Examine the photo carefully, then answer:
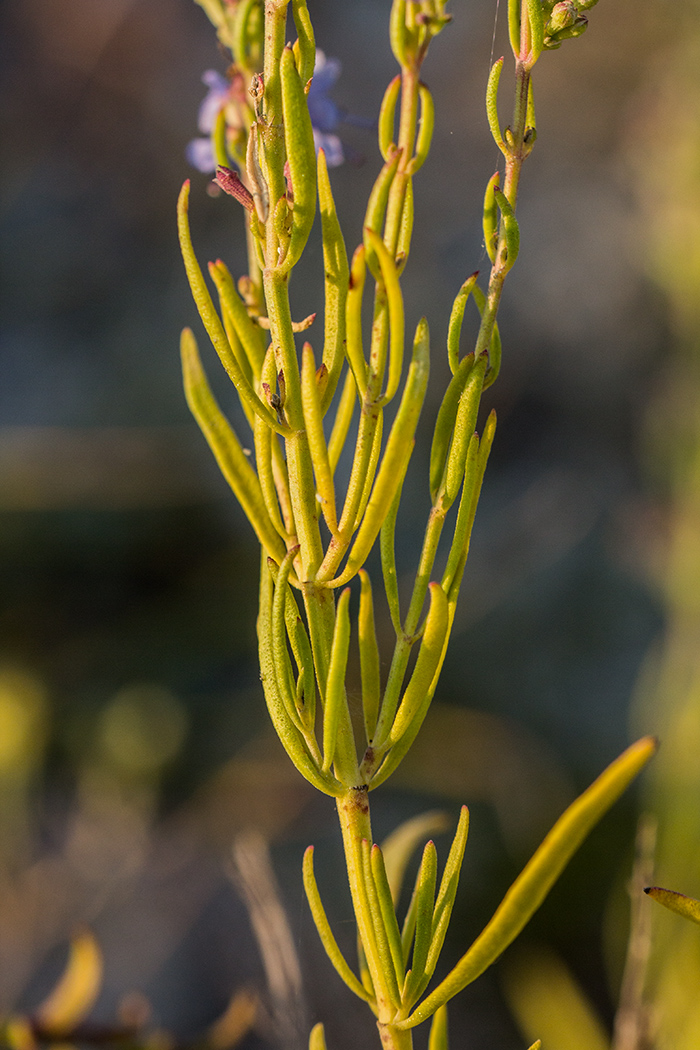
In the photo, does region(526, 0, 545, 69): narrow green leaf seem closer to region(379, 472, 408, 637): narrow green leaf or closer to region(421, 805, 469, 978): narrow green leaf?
region(379, 472, 408, 637): narrow green leaf

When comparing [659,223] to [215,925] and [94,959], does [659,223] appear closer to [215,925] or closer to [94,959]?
[94,959]

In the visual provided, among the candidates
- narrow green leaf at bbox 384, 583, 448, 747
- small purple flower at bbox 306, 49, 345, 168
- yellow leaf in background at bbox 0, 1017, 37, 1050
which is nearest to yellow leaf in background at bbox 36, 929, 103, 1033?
yellow leaf in background at bbox 0, 1017, 37, 1050

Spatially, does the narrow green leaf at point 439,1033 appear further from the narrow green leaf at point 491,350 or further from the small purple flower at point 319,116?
the small purple flower at point 319,116

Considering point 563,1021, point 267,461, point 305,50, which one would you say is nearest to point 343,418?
point 267,461

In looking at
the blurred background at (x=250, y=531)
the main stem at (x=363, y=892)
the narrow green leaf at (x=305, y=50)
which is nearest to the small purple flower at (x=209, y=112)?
Result: the narrow green leaf at (x=305, y=50)

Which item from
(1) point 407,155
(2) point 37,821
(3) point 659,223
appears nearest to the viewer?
(1) point 407,155

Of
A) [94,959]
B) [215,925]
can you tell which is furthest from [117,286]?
[94,959]
